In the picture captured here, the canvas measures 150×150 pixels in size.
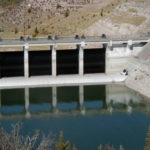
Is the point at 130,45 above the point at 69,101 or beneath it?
above

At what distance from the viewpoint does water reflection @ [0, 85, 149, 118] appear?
44.3 metres

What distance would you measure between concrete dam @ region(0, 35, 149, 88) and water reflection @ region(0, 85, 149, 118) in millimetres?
2429

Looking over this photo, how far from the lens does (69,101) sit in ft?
156

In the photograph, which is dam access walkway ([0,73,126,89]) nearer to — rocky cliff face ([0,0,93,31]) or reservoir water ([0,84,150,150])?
reservoir water ([0,84,150,150])

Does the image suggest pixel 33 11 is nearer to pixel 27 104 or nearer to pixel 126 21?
pixel 126 21

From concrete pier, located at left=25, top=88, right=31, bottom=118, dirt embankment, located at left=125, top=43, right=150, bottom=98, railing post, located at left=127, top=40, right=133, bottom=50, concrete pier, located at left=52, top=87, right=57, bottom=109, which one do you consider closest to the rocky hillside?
railing post, located at left=127, top=40, right=133, bottom=50

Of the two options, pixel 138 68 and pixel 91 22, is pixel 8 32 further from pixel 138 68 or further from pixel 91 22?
pixel 138 68

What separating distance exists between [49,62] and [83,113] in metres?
15.7

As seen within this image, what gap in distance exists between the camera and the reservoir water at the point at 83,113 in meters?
35.7

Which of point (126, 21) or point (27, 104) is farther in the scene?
point (126, 21)

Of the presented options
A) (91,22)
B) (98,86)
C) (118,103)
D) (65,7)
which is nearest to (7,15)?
(65,7)

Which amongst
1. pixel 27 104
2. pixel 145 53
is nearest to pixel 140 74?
pixel 145 53

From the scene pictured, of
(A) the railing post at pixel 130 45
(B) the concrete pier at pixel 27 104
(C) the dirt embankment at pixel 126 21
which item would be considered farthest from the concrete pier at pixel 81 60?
(C) the dirt embankment at pixel 126 21

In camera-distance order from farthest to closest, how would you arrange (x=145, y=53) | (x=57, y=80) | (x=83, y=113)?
1. (x=145, y=53)
2. (x=57, y=80)
3. (x=83, y=113)
